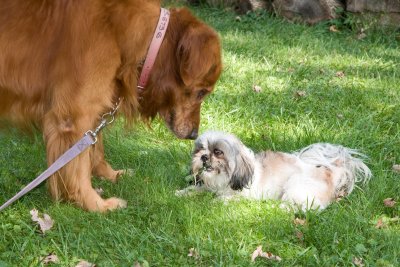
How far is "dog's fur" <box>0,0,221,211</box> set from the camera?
381 cm

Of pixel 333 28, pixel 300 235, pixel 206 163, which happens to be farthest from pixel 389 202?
pixel 333 28

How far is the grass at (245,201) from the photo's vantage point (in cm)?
370

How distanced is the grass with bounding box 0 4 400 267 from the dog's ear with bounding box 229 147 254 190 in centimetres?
16

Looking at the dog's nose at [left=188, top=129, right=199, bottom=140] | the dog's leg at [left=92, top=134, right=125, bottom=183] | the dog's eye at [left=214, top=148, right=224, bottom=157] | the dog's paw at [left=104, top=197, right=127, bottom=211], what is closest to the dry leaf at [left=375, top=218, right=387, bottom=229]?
the dog's eye at [left=214, top=148, right=224, bottom=157]

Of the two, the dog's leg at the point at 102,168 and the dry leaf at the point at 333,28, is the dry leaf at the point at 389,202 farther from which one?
the dry leaf at the point at 333,28

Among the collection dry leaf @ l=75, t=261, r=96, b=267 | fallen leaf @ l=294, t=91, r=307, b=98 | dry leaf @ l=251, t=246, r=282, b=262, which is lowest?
fallen leaf @ l=294, t=91, r=307, b=98

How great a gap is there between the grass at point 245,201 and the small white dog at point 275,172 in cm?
13

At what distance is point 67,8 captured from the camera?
12.5ft

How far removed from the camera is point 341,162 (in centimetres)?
464

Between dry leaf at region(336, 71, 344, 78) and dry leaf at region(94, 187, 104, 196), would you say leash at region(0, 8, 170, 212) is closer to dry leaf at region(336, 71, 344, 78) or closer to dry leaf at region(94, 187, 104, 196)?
dry leaf at region(94, 187, 104, 196)

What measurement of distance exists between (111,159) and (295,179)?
1.54 metres

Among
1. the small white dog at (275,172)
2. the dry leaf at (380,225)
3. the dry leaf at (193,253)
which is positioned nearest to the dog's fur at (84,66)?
the small white dog at (275,172)

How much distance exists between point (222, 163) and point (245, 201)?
31 cm

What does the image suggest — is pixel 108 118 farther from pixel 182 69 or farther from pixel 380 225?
pixel 380 225
